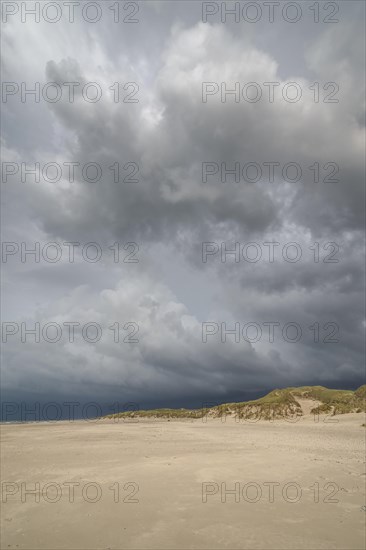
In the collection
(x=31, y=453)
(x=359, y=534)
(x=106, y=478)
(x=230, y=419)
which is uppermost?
(x=359, y=534)

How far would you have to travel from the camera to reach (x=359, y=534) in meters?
7.59

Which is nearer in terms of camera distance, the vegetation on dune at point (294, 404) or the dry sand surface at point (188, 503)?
the dry sand surface at point (188, 503)

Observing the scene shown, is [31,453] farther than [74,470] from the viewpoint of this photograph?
Yes

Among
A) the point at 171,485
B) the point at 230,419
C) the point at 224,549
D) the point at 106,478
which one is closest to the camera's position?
the point at 224,549

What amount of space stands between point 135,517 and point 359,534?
506cm

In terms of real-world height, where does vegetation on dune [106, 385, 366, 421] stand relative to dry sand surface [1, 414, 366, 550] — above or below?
below

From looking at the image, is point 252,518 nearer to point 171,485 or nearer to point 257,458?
point 171,485

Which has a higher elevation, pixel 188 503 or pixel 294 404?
pixel 188 503

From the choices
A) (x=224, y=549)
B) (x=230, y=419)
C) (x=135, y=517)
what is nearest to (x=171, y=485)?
(x=135, y=517)

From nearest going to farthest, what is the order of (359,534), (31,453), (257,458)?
(359,534) < (257,458) < (31,453)

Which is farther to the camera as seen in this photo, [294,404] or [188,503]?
[294,404]

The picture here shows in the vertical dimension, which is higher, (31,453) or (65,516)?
(65,516)

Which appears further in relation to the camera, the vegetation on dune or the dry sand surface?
the vegetation on dune

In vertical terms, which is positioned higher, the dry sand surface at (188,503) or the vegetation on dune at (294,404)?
the dry sand surface at (188,503)
